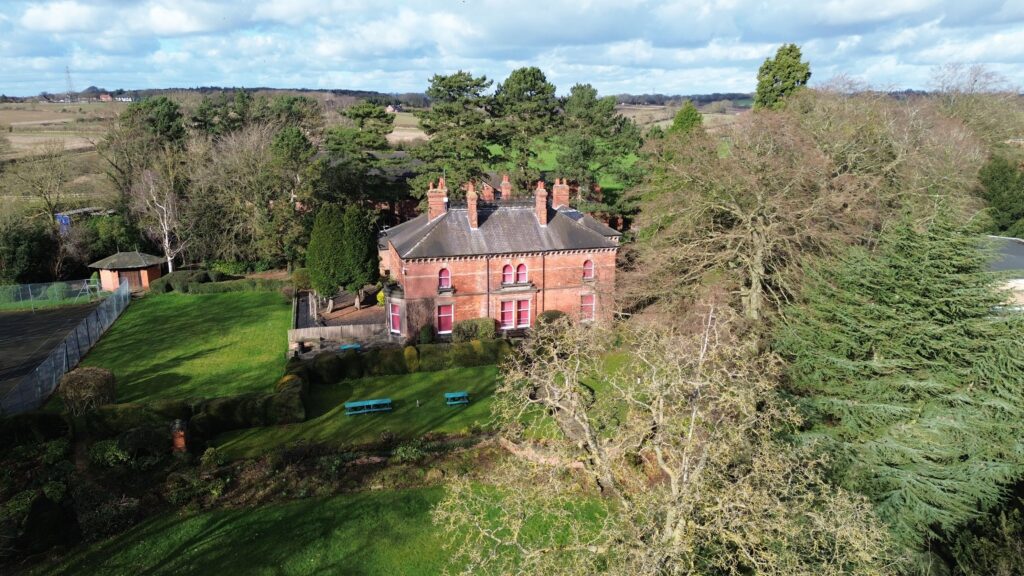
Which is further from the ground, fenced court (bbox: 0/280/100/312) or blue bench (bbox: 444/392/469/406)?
fenced court (bbox: 0/280/100/312)

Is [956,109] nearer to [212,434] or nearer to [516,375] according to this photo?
[516,375]

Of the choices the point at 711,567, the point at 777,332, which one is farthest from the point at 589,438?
the point at 777,332

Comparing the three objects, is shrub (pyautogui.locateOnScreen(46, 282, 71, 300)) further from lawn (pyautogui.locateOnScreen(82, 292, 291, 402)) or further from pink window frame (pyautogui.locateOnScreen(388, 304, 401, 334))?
pink window frame (pyautogui.locateOnScreen(388, 304, 401, 334))

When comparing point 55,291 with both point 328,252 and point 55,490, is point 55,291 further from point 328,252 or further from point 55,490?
point 55,490

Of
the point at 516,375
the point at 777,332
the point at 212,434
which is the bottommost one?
the point at 212,434

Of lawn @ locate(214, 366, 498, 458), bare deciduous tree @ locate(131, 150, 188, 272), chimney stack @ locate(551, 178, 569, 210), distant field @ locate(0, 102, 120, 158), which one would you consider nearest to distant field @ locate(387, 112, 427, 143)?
distant field @ locate(0, 102, 120, 158)

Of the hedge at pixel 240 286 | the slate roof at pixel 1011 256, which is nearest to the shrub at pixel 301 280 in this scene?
the hedge at pixel 240 286

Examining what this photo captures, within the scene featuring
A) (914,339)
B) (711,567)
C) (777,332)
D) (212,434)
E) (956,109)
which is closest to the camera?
(711,567)
